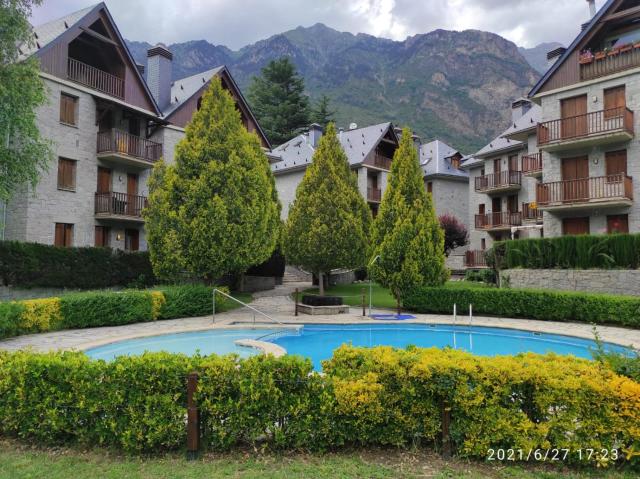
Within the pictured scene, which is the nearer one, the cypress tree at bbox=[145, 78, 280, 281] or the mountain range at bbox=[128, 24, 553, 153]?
the cypress tree at bbox=[145, 78, 280, 281]

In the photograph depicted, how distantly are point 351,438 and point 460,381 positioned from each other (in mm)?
1223

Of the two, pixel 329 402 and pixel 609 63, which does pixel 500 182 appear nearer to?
pixel 609 63

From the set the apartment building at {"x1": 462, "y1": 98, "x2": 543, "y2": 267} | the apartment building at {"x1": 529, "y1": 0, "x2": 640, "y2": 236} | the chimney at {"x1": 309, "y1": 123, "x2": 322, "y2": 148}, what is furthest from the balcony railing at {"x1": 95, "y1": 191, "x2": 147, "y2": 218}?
the apartment building at {"x1": 462, "y1": 98, "x2": 543, "y2": 267}

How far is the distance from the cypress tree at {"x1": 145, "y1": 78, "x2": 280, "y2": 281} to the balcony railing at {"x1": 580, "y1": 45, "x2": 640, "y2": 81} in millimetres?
16626

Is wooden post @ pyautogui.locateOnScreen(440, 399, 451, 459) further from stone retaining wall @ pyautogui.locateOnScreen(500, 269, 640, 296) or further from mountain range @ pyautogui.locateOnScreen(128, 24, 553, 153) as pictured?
mountain range @ pyautogui.locateOnScreen(128, 24, 553, 153)

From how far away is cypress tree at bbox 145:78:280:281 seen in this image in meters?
15.0

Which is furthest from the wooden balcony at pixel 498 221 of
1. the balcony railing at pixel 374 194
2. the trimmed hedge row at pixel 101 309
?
the trimmed hedge row at pixel 101 309

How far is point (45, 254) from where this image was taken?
16.6m

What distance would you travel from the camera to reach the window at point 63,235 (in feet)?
63.9

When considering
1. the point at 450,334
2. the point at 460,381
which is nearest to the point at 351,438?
the point at 460,381

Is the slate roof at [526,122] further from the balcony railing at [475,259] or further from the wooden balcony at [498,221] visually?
the balcony railing at [475,259]

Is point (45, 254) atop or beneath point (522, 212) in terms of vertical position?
beneath

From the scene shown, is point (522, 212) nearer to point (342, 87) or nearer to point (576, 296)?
point (576, 296)

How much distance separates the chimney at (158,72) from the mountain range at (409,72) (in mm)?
40671
